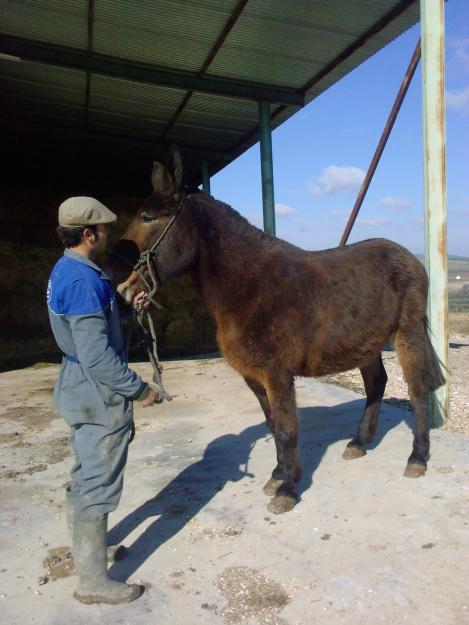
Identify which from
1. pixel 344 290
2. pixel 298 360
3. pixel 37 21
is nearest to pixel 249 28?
pixel 37 21

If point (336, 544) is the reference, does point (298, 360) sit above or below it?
above

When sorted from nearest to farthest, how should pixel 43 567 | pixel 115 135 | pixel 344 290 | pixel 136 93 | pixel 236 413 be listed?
pixel 43 567 < pixel 344 290 < pixel 236 413 < pixel 136 93 < pixel 115 135

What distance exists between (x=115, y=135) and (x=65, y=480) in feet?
28.8

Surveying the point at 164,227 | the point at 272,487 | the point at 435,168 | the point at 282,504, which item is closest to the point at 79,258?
the point at 164,227

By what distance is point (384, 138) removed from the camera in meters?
7.25

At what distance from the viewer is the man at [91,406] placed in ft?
7.25

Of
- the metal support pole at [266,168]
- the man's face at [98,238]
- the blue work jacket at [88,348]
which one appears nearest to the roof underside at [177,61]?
the metal support pole at [266,168]

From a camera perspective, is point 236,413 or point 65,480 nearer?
point 65,480

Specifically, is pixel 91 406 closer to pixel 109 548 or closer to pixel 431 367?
pixel 109 548

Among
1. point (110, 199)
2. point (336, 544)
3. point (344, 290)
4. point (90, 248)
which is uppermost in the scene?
point (110, 199)

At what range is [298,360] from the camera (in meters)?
3.28

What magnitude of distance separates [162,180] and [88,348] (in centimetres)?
144

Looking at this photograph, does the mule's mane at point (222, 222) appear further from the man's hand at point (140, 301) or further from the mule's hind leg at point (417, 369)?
the mule's hind leg at point (417, 369)

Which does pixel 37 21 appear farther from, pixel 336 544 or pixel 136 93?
pixel 336 544
